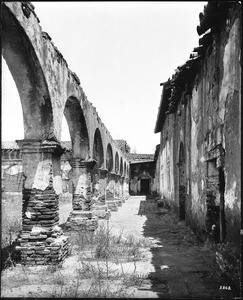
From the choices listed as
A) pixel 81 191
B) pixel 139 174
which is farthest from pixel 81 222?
pixel 139 174

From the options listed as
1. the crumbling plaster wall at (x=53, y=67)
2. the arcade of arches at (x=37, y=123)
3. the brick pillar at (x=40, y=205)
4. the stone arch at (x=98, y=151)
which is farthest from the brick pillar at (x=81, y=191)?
the stone arch at (x=98, y=151)

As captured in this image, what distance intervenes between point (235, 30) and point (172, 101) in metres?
7.44

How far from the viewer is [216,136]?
5.88 metres

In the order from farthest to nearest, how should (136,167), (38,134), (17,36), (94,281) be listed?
(136,167) < (38,134) < (17,36) < (94,281)

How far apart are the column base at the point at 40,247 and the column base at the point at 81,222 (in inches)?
132

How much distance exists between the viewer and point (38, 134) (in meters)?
6.08

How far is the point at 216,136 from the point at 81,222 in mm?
5169

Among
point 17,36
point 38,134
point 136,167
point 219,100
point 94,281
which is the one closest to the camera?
point 94,281

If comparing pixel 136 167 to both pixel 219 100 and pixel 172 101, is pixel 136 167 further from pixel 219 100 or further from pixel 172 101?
pixel 219 100

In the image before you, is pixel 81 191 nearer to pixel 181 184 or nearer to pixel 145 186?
pixel 181 184

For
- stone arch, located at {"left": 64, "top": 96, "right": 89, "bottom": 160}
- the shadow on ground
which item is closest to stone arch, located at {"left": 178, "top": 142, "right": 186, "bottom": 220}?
the shadow on ground

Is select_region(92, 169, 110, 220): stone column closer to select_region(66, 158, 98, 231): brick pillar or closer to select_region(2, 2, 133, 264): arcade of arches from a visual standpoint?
select_region(66, 158, 98, 231): brick pillar

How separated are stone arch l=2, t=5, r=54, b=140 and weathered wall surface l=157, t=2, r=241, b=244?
330 centimetres

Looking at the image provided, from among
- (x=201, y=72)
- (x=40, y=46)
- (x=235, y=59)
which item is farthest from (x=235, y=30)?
(x=40, y=46)
